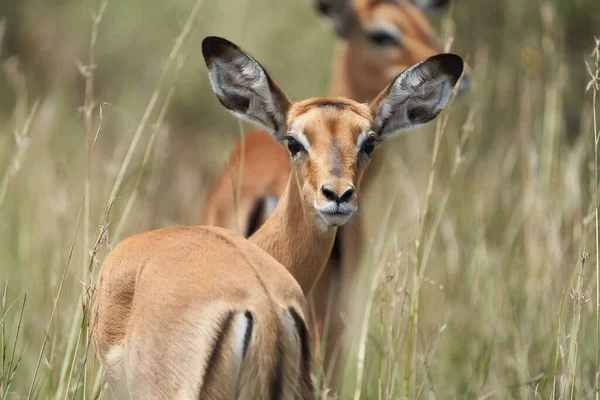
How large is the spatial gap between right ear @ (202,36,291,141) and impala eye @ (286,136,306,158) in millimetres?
219

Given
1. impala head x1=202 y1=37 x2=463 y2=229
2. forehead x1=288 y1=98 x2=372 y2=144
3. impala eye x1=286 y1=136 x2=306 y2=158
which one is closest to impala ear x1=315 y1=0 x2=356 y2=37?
impala head x1=202 y1=37 x2=463 y2=229

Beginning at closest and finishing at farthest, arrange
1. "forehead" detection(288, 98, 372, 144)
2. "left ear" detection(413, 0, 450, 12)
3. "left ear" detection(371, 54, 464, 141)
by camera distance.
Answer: "forehead" detection(288, 98, 372, 144)
"left ear" detection(371, 54, 464, 141)
"left ear" detection(413, 0, 450, 12)

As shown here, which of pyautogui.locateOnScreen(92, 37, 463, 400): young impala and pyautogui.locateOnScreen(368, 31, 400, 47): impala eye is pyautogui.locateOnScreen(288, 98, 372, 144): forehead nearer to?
pyautogui.locateOnScreen(92, 37, 463, 400): young impala

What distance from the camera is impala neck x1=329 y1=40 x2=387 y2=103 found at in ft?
25.7

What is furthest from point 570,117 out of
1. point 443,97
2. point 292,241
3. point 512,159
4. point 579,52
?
point 292,241

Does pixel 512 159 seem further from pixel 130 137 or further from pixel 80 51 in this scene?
pixel 80 51

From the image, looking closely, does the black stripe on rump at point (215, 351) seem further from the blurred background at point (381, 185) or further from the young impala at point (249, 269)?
the blurred background at point (381, 185)

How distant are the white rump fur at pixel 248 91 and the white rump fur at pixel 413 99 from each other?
0.43m

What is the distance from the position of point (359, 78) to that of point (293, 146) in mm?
3702

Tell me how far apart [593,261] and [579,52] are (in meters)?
4.36

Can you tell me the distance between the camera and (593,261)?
5.53m

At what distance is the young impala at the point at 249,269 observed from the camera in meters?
2.98

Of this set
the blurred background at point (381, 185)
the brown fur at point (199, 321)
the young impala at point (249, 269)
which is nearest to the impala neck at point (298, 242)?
the young impala at point (249, 269)

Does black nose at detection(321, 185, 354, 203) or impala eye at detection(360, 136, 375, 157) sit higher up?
impala eye at detection(360, 136, 375, 157)
